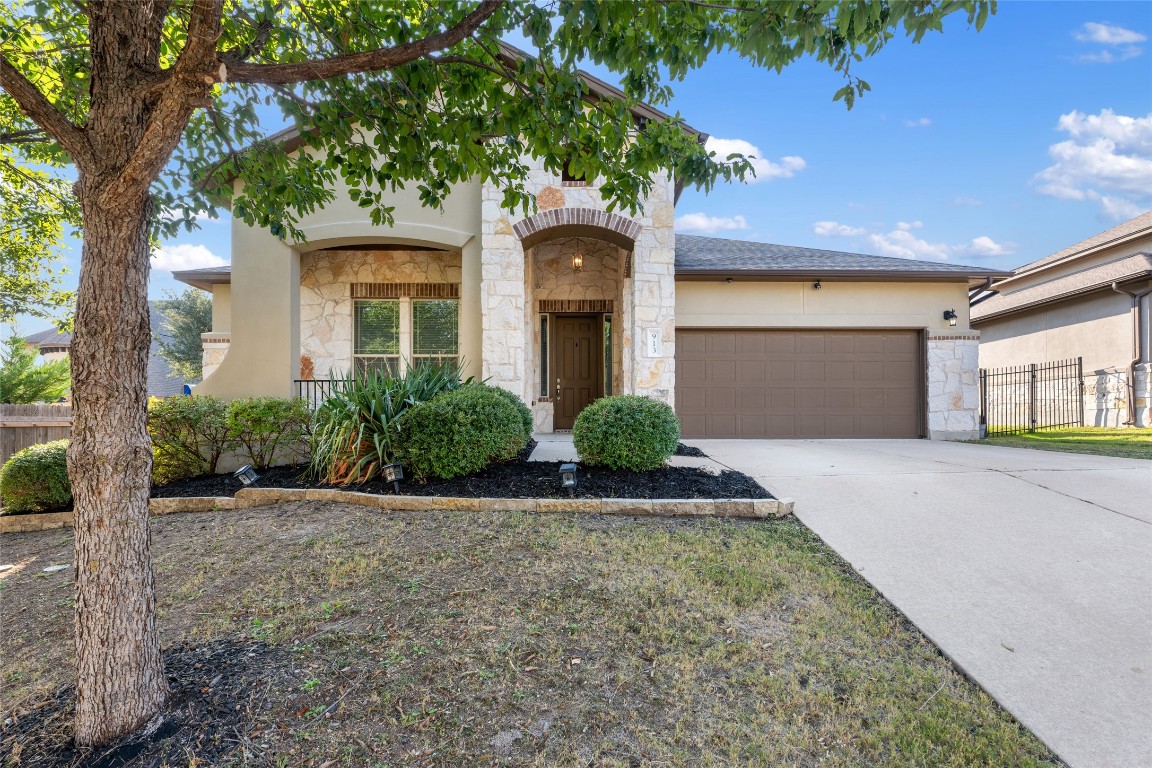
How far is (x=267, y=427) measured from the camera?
5898 millimetres

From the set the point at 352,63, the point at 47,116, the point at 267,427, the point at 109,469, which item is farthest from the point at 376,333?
the point at 109,469

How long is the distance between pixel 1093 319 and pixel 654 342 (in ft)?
40.3

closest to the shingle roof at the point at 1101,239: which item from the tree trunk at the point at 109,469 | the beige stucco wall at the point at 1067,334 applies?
the beige stucco wall at the point at 1067,334

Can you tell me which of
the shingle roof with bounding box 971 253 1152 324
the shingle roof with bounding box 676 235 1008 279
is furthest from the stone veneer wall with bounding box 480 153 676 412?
the shingle roof with bounding box 971 253 1152 324

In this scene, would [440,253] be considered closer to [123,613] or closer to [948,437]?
[123,613]

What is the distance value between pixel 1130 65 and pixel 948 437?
1327 centimetres

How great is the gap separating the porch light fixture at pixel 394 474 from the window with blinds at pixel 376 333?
15.7 ft

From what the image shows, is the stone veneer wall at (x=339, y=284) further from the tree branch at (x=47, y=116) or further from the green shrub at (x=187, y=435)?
the tree branch at (x=47, y=116)

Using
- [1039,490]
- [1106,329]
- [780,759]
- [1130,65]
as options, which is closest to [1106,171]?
[1130,65]

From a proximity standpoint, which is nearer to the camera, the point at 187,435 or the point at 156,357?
the point at 187,435

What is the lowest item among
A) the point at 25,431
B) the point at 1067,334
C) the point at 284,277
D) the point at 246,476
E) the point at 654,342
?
the point at 246,476

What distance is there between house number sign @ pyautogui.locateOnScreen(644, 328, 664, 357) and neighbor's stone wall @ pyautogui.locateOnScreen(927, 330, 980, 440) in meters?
5.43

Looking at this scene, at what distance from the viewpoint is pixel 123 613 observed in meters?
1.89

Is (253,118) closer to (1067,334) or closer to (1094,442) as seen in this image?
(1094,442)
